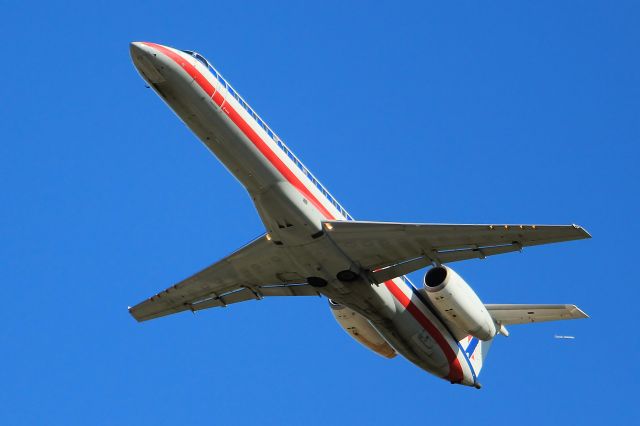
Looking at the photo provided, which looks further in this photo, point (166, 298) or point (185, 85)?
point (166, 298)

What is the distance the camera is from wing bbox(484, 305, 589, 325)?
3259cm

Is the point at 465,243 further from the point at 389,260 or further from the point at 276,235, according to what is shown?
the point at 276,235

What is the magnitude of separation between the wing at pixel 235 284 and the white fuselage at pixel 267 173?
2.95 feet

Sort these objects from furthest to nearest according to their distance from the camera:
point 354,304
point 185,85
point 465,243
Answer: point 354,304, point 465,243, point 185,85

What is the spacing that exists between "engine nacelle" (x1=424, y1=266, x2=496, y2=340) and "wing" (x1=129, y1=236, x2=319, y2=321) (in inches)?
150

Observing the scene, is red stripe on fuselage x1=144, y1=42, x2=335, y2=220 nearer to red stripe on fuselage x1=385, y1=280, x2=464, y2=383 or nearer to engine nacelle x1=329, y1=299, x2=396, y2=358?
red stripe on fuselage x1=385, y1=280, x2=464, y2=383

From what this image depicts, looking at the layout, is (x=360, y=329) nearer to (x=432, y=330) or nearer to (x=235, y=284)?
(x=432, y=330)

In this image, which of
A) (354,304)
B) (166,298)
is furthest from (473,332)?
(166,298)

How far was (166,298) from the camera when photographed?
34656mm

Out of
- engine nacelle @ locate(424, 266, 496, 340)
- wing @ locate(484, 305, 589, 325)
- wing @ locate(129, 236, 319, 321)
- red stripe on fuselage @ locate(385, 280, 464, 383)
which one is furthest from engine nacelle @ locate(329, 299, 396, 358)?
wing @ locate(484, 305, 589, 325)

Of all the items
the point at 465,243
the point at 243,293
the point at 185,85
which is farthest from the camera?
the point at 243,293

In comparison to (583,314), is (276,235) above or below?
below

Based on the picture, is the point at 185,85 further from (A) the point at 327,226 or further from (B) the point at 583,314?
(B) the point at 583,314

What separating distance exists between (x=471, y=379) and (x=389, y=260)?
24.1ft
